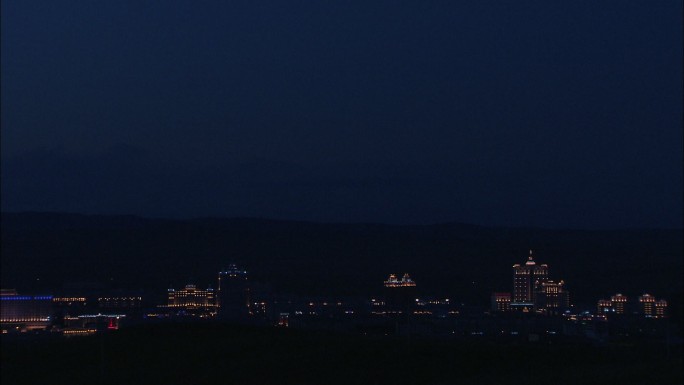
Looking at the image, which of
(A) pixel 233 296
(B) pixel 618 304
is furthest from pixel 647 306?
(A) pixel 233 296

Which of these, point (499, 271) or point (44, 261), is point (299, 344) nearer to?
point (499, 271)

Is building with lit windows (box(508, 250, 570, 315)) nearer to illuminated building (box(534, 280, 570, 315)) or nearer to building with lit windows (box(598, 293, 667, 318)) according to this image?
illuminated building (box(534, 280, 570, 315))

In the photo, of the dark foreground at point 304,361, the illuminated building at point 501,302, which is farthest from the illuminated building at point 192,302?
the dark foreground at point 304,361

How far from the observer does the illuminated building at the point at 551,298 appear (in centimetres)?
4397

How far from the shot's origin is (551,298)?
154ft

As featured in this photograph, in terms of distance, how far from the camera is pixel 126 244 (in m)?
79.2

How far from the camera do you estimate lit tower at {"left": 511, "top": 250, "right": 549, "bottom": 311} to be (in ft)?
153

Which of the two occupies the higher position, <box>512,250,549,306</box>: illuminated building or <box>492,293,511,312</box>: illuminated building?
<box>512,250,549,306</box>: illuminated building

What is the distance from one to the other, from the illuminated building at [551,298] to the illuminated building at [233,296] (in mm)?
12319

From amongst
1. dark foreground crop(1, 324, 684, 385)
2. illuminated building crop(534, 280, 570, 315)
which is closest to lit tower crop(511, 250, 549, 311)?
illuminated building crop(534, 280, 570, 315)

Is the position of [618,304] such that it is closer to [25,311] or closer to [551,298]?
[551,298]

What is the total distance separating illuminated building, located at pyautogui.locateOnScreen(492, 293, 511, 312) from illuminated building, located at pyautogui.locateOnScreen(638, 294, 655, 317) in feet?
21.6

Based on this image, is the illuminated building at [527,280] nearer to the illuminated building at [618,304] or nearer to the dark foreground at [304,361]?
the illuminated building at [618,304]

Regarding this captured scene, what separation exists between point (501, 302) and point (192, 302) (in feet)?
47.0
